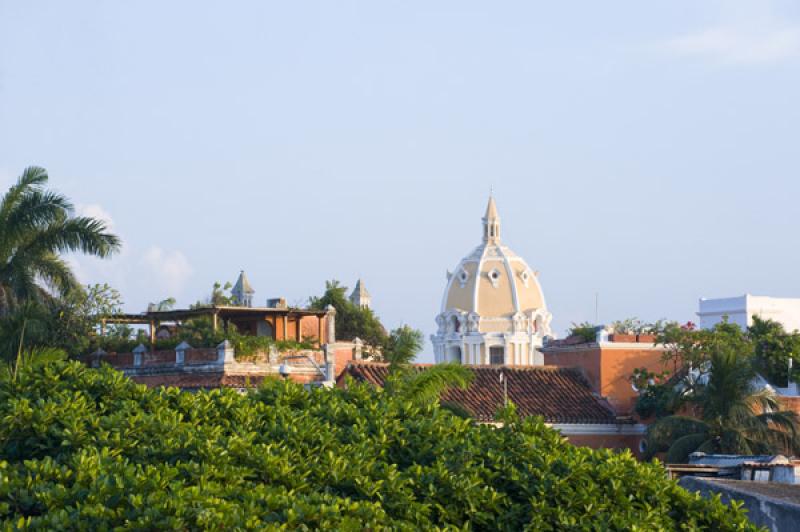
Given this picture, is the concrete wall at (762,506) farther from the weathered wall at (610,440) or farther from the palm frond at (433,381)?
the weathered wall at (610,440)

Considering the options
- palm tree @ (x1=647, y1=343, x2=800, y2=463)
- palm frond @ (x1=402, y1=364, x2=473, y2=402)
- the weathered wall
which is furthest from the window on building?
palm frond @ (x1=402, y1=364, x2=473, y2=402)

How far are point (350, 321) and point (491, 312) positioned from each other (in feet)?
162

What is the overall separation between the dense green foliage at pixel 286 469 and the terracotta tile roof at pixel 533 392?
22102mm

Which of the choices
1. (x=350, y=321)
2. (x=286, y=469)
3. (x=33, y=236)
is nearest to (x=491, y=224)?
(x=350, y=321)

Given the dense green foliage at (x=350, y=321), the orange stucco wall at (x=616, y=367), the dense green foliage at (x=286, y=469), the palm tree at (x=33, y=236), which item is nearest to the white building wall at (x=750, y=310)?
the dense green foliage at (x=350, y=321)

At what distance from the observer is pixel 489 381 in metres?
36.0

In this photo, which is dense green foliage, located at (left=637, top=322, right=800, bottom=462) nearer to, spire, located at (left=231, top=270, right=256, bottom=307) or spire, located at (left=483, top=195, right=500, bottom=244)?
spire, located at (left=231, top=270, right=256, bottom=307)

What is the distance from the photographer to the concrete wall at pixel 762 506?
47.4ft

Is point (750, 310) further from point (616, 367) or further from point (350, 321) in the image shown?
point (616, 367)

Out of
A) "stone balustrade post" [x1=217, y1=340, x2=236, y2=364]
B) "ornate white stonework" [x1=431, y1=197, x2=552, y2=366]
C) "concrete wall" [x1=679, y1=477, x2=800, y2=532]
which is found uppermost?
"ornate white stonework" [x1=431, y1=197, x2=552, y2=366]

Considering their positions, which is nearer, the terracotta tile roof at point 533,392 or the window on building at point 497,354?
the terracotta tile roof at point 533,392

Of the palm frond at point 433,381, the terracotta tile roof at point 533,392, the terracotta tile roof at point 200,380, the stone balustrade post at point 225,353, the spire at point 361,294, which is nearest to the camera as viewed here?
the palm frond at point 433,381

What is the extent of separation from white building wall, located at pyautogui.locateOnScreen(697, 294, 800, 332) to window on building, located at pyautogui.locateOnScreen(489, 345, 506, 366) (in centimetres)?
3213

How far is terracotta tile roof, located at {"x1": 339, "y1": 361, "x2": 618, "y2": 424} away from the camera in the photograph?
34.4 m
